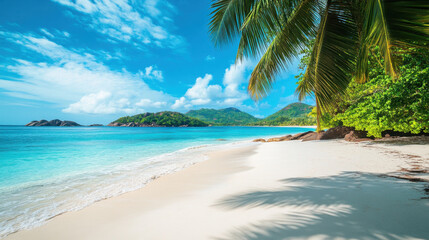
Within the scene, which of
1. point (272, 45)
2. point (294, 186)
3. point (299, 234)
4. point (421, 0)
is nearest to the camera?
point (421, 0)

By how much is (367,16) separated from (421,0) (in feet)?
1.50

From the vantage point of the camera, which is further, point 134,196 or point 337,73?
point 134,196

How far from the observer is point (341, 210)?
96.3 inches

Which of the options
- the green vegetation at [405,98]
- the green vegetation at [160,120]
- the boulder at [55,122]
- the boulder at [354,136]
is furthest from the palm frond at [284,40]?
the boulder at [55,122]

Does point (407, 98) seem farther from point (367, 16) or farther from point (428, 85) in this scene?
point (367, 16)

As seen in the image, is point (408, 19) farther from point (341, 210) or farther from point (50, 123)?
point (50, 123)

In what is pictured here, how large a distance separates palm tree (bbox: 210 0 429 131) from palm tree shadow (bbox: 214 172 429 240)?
150 cm

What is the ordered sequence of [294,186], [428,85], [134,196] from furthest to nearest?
[428,85], [134,196], [294,186]

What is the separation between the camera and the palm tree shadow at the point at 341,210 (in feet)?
6.43

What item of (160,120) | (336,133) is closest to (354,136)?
(336,133)

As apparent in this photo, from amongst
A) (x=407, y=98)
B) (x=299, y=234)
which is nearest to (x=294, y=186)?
(x=299, y=234)

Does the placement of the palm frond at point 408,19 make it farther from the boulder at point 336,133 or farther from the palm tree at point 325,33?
the boulder at point 336,133

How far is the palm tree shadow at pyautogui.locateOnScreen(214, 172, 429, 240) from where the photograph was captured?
196cm

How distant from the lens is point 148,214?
288 cm
